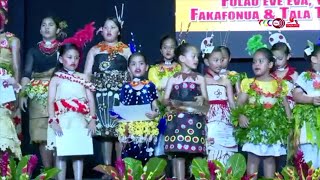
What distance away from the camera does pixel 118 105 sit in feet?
25.2

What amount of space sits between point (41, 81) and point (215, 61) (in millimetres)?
1456

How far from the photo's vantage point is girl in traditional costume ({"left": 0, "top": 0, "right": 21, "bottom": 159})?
7289mm

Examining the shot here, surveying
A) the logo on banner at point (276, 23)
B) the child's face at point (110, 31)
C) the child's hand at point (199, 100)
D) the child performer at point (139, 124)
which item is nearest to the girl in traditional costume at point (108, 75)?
the child's face at point (110, 31)

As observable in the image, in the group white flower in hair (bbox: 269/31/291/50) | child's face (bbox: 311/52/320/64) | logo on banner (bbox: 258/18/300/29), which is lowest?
child's face (bbox: 311/52/320/64)

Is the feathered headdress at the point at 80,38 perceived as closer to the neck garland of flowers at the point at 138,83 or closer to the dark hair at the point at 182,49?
the neck garland of flowers at the point at 138,83

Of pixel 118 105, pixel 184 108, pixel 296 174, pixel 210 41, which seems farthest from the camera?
pixel 210 41

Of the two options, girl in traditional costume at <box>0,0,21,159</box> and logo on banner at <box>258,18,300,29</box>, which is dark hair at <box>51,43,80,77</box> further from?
logo on banner at <box>258,18,300,29</box>

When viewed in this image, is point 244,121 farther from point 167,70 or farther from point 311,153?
point 167,70

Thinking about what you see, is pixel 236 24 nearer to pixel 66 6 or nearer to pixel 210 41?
pixel 210 41

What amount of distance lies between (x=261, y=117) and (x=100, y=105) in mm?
1364

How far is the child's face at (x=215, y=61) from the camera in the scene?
25.3 ft

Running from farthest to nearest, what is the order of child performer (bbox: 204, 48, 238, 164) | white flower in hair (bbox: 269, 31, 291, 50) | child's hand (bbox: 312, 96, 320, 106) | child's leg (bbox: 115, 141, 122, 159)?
white flower in hair (bbox: 269, 31, 291, 50)
child's leg (bbox: 115, 141, 122, 159)
child performer (bbox: 204, 48, 238, 164)
child's hand (bbox: 312, 96, 320, 106)

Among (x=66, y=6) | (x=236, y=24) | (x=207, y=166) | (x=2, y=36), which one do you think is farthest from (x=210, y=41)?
(x=207, y=166)

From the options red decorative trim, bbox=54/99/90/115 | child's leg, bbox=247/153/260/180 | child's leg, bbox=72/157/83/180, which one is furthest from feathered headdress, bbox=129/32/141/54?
child's leg, bbox=247/153/260/180
